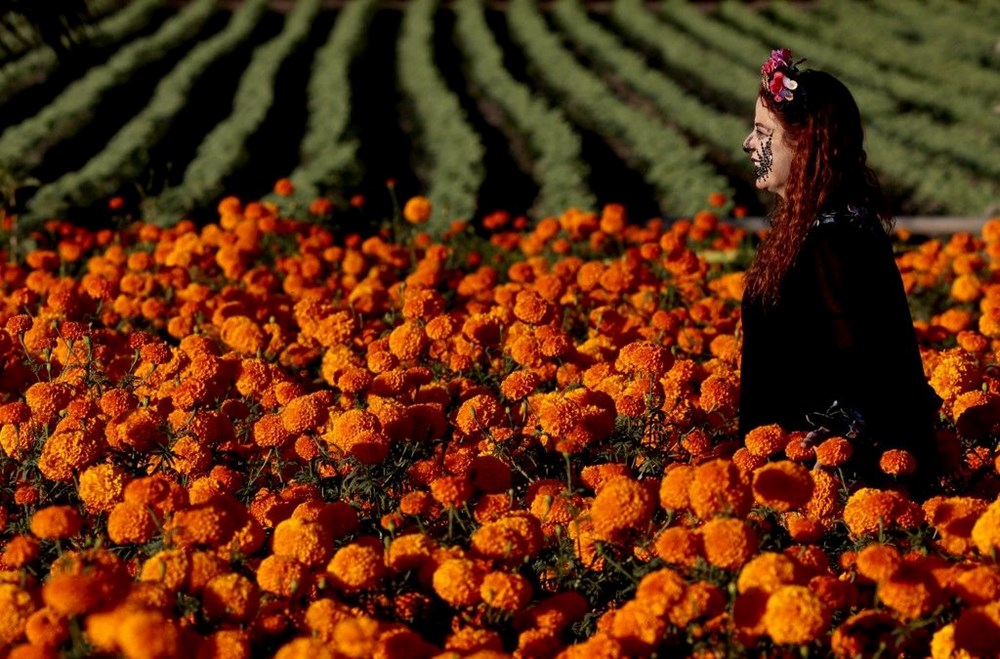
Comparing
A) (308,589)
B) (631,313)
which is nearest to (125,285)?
(631,313)

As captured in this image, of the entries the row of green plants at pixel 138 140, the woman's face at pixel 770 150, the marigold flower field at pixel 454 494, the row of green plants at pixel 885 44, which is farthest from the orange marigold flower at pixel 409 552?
the row of green plants at pixel 885 44

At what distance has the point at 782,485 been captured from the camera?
2.41 m

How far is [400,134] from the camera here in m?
14.3

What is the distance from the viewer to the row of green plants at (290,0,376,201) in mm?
9336

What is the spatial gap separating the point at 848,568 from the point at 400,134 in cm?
1209

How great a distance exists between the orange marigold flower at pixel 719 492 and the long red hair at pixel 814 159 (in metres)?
→ 1.18

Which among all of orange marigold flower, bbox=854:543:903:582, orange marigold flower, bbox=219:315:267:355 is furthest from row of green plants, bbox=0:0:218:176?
orange marigold flower, bbox=854:543:903:582

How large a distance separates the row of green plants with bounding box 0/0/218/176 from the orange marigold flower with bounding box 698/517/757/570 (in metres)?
6.36

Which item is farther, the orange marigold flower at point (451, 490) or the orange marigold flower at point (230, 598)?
the orange marigold flower at point (451, 490)

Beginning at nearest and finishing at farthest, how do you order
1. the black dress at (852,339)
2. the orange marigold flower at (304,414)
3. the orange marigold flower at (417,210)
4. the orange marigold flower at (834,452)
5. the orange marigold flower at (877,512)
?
the orange marigold flower at (877,512), the orange marigold flower at (834,452), the orange marigold flower at (304,414), the black dress at (852,339), the orange marigold flower at (417,210)

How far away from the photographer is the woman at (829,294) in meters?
3.31

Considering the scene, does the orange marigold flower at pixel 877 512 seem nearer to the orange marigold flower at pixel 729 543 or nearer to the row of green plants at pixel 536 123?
the orange marigold flower at pixel 729 543

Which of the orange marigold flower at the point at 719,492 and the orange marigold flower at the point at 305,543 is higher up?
the orange marigold flower at the point at 719,492

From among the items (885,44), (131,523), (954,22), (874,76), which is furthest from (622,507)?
(954,22)
